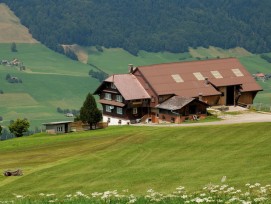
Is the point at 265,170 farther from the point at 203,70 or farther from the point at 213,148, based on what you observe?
the point at 203,70

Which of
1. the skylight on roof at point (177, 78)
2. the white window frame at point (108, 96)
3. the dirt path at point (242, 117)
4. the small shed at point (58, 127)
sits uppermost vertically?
the skylight on roof at point (177, 78)

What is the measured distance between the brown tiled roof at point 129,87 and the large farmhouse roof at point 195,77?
1.62m

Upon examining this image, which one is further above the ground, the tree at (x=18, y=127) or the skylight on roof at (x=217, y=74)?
the skylight on roof at (x=217, y=74)

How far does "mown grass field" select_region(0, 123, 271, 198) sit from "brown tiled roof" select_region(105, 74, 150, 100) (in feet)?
58.3

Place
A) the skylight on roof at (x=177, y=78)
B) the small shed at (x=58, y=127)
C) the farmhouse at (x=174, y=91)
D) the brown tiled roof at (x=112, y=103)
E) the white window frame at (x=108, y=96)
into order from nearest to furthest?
the small shed at (x=58, y=127), the farmhouse at (x=174, y=91), the brown tiled roof at (x=112, y=103), the skylight on roof at (x=177, y=78), the white window frame at (x=108, y=96)

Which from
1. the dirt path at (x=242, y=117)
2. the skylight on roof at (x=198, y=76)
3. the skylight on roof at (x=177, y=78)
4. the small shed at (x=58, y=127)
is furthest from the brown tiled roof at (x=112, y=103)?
the skylight on roof at (x=198, y=76)

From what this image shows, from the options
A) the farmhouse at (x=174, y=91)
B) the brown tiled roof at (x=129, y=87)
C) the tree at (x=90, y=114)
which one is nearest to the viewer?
the tree at (x=90, y=114)

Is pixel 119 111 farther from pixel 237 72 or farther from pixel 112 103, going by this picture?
pixel 237 72

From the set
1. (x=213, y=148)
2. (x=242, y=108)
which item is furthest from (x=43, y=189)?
(x=242, y=108)

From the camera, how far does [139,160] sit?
61594 millimetres

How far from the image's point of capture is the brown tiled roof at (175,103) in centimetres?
9788

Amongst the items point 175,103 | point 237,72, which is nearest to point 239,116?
point 175,103

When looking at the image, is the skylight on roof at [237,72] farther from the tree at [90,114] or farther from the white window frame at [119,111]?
the tree at [90,114]

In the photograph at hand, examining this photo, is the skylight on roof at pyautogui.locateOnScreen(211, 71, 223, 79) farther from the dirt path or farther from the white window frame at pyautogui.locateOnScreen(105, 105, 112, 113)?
the white window frame at pyautogui.locateOnScreen(105, 105, 112, 113)
